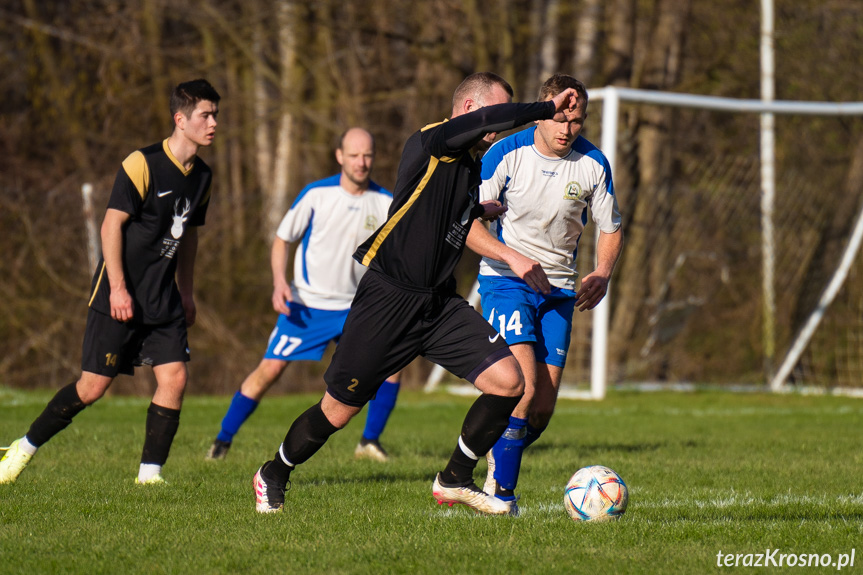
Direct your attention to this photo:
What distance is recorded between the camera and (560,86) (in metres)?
5.20

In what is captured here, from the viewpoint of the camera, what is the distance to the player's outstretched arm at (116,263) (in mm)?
5516

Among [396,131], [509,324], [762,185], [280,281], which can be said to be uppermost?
[396,131]

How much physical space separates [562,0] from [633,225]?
16.2 feet

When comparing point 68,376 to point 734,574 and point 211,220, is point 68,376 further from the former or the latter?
point 734,574

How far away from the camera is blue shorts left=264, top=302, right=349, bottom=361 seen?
24.3 ft

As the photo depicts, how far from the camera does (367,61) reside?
15562 mm

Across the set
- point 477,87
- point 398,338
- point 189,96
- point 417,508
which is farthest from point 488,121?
point 189,96

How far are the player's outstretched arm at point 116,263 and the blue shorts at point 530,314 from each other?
1.86 m

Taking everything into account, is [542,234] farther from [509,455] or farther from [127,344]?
[127,344]

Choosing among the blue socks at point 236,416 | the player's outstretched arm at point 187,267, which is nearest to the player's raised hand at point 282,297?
the blue socks at point 236,416

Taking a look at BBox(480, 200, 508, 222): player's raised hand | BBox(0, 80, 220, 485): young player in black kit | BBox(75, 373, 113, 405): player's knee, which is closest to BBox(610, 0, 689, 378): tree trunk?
BBox(0, 80, 220, 485): young player in black kit

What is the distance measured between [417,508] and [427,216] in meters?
1.45

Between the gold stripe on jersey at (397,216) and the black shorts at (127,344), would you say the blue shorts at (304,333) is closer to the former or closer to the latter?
the black shorts at (127,344)

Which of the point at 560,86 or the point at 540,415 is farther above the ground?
the point at 560,86
